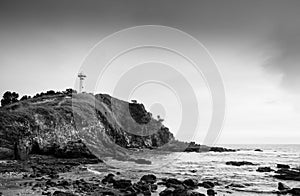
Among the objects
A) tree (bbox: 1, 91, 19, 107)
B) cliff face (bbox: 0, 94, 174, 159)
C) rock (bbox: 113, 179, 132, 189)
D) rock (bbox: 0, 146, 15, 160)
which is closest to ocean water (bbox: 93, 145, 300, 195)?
rock (bbox: 113, 179, 132, 189)

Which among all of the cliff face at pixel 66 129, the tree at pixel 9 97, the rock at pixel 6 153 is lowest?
the rock at pixel 6 153

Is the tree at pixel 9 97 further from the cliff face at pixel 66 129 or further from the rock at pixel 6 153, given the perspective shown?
the rock at pixel 6 153

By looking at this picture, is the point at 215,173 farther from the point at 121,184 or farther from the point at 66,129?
the point at 66,129

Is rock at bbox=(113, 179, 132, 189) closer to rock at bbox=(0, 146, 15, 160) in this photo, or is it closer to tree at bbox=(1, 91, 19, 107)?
rock at bbox=(0, 146, 15, 160)

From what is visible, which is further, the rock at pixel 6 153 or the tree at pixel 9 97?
the tree at pixel 9 97

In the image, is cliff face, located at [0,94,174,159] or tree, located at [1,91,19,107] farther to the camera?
tree, located at [1,91,19,107]

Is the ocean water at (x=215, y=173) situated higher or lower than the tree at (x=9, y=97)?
lower

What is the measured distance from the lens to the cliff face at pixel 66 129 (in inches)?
1845

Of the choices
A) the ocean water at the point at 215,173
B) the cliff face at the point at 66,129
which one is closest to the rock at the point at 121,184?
the ocean water at the point at 215,173

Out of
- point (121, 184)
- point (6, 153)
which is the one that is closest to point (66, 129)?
point (6, 153)

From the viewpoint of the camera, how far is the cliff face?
4688 cm

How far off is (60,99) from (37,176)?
5764cm

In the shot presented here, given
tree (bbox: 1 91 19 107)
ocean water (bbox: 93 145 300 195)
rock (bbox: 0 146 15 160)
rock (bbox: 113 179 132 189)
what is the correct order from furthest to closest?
tree (bbox: 1 91 19 107) → rock (bbox: 0 146 15 160) → ocean water (bbox: 93 145 300 195) → rock (bbox: 113 179 132 189)

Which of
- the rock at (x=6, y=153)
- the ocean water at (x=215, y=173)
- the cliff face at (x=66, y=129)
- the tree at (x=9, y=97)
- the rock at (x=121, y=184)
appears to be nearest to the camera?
the rock at (x=121, y=184)
